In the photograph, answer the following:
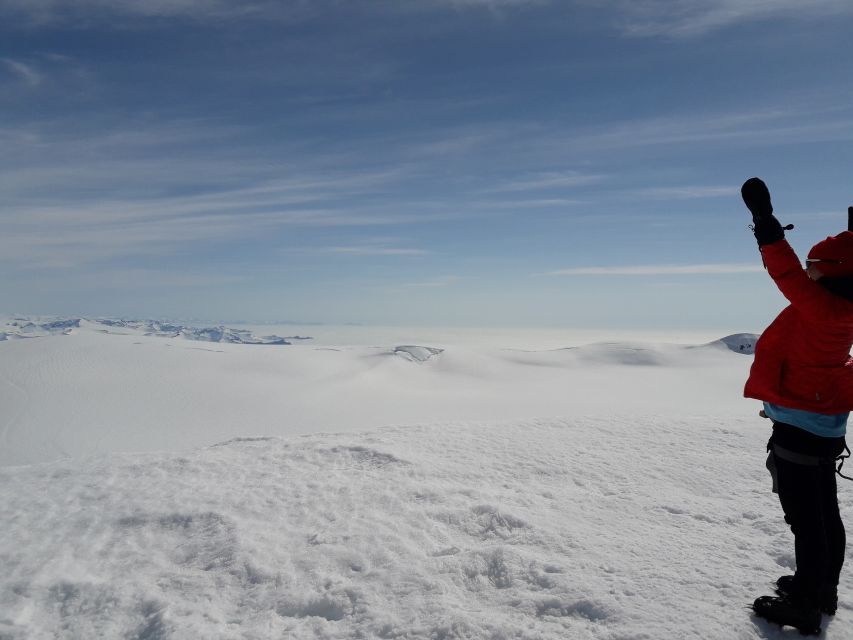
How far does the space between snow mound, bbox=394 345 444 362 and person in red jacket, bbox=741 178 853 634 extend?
22.8 meters

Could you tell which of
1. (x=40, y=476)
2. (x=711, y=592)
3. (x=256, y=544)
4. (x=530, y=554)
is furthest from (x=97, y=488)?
(x=711, y=592)

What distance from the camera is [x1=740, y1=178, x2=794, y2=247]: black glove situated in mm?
2490

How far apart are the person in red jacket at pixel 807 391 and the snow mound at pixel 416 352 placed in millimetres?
22807

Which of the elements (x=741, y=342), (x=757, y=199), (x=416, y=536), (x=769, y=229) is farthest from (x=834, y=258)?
(x=741, y=342)

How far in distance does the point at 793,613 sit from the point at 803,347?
53.6 inches

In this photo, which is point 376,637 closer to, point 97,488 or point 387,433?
point 97,488

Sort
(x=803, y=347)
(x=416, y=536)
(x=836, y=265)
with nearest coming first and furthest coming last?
(x=836, y=265), (x=803, y=347), (x=416, y=536)

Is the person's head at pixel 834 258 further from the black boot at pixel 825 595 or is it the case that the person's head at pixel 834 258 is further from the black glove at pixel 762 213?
→ the black boot at pixel 825 595

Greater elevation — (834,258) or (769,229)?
(769,229)

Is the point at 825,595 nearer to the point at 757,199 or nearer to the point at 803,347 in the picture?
the point at 803,347

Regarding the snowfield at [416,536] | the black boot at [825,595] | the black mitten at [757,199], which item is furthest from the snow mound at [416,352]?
the black mitten at [757,199]

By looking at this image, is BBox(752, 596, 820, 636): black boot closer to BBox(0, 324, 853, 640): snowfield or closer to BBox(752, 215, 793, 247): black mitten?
BBox(0, 324, 853, 640): snowfield

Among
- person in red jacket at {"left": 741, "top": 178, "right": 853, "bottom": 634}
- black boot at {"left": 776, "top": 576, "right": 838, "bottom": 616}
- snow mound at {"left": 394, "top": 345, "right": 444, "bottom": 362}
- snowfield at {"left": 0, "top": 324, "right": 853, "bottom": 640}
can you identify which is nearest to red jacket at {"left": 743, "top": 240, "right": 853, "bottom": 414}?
person in red jacket at {"left": 741, "top": 178, "right": 853, "bottom": 634}

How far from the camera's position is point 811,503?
2672 millimetres
